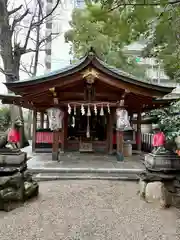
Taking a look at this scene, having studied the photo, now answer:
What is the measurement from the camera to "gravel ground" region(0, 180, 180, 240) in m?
3.57

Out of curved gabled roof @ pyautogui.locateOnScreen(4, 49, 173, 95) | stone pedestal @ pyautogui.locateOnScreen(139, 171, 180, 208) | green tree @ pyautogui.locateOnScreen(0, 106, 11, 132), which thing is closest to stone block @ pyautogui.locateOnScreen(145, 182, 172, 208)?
stone pedestal @ pyautogui.locateOnScreen(139, 171, 180, 208)

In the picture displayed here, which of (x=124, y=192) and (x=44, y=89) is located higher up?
(x=44, y=89)

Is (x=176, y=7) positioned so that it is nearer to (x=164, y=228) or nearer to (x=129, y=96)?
(x=164, y=228)

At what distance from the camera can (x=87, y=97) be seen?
8297 mm

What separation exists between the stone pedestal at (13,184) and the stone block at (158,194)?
2.57 metres

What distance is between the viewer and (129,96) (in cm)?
851

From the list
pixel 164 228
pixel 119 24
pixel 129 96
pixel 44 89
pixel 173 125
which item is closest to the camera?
pixel 119 24

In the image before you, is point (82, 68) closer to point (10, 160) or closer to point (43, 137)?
point (10, 160)

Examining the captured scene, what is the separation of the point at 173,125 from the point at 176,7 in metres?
3.31

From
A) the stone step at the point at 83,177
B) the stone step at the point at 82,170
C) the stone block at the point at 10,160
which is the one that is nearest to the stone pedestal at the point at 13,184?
the stone block at the point at 10,160

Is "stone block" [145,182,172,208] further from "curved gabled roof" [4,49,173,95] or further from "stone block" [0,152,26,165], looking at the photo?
"curved gabled roof" [4,49,173,95]

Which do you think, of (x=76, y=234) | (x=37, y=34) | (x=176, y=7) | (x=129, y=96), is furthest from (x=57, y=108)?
(x=37, y=34)

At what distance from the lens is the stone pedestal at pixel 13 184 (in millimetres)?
4489

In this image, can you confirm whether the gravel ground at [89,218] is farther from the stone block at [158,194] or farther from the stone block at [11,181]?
the stone block at [11,181]
